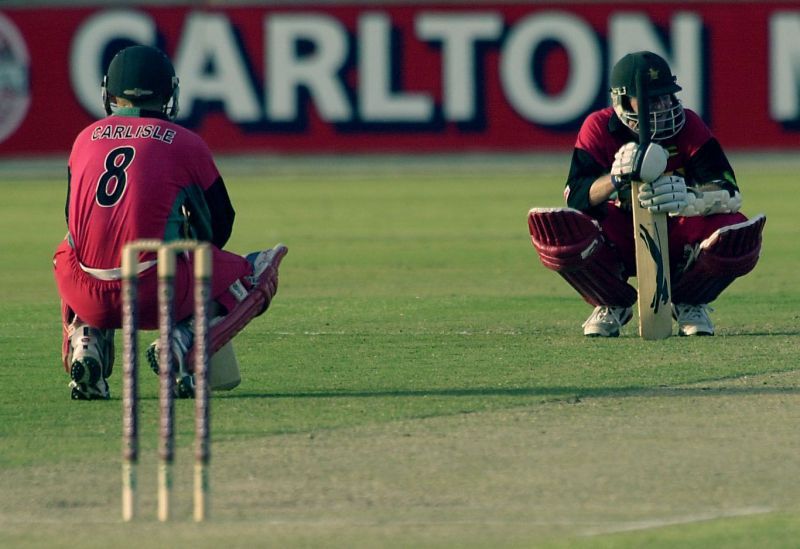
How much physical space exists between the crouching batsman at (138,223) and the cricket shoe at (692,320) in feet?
10.1

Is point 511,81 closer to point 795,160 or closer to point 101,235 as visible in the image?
point 795,160

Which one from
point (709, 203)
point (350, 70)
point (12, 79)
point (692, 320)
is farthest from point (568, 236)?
point (12, 79)

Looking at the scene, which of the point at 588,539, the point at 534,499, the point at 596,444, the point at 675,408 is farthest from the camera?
the point at 675,408

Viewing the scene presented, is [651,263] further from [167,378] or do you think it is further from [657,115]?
[167,378]

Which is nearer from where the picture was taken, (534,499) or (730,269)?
(534,499)

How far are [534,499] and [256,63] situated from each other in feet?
73.8

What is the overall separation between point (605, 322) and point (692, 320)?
50 centimetres

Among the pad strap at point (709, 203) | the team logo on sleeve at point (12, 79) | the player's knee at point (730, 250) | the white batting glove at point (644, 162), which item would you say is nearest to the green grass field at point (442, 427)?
the player's knee at point (730, 250)

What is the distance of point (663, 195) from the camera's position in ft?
33.5

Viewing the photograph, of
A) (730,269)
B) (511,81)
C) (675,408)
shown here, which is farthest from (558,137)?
(675,408)

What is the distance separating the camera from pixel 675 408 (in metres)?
8.13

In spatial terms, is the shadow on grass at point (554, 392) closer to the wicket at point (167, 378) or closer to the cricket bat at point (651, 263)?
the cricket bat at point (651, 263)

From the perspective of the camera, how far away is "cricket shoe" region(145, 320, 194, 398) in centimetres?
836

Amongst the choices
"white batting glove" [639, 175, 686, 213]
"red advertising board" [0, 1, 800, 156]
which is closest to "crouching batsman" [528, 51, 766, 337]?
"white batting glove" [639, 175, 686, 213]
